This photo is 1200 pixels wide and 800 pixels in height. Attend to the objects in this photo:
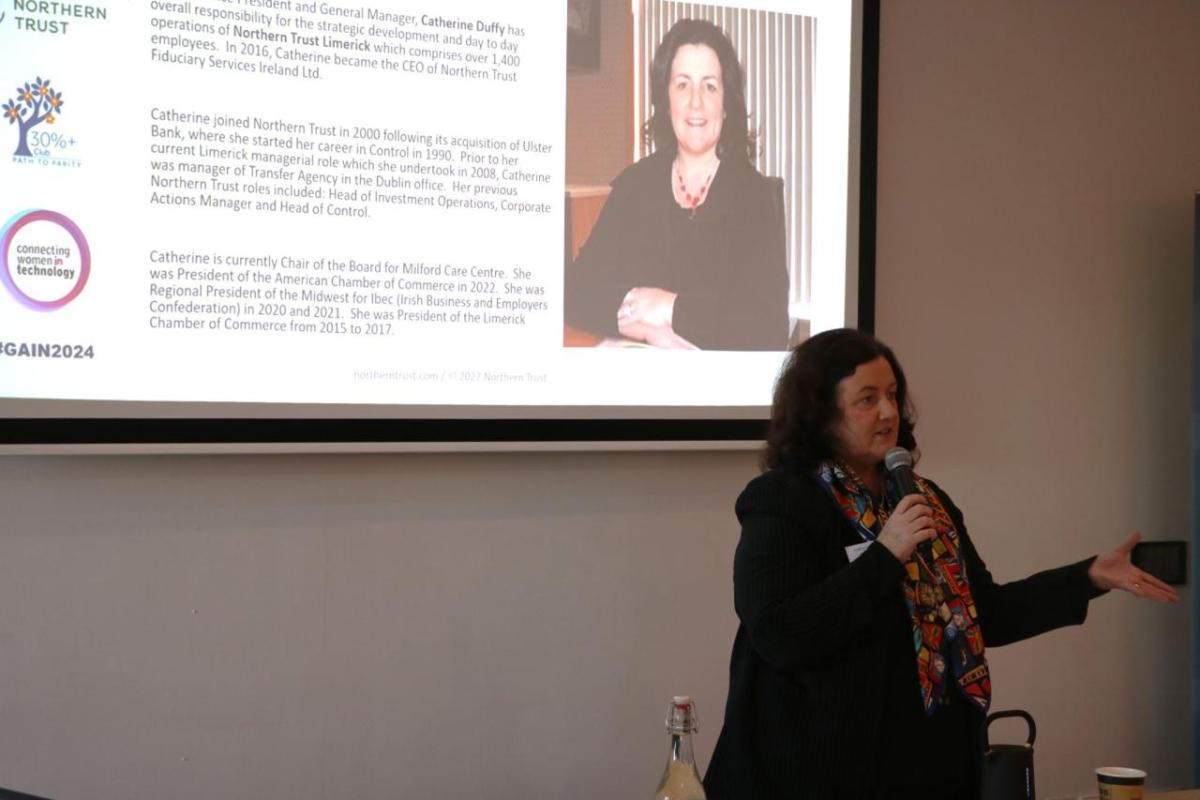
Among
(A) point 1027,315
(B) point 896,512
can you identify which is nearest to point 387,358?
(B) point 896,512

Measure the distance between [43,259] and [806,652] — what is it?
1.78 metres

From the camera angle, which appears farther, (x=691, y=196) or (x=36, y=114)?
(x=691, y=196)

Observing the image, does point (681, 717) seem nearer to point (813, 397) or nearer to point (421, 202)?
point (813, 397)

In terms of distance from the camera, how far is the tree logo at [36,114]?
251 centimetres

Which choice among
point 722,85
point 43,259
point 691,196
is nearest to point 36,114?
point 43,259

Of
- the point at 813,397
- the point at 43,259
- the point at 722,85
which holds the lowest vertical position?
the point at 813,397

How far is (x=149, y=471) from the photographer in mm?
2691

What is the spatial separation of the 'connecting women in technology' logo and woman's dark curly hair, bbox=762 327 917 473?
5.00ft

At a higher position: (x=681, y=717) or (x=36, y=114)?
(x=36, y=114)

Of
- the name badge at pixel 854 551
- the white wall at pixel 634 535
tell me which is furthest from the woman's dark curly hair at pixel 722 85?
the name badge at pixel 854 551

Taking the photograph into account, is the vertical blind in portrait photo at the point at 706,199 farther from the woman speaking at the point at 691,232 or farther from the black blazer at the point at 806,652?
the black blazer at the point at 806,652

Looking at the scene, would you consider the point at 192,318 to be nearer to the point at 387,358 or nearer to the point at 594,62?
the point at 387,358

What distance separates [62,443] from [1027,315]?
2645mm

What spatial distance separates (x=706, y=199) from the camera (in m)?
3.19
